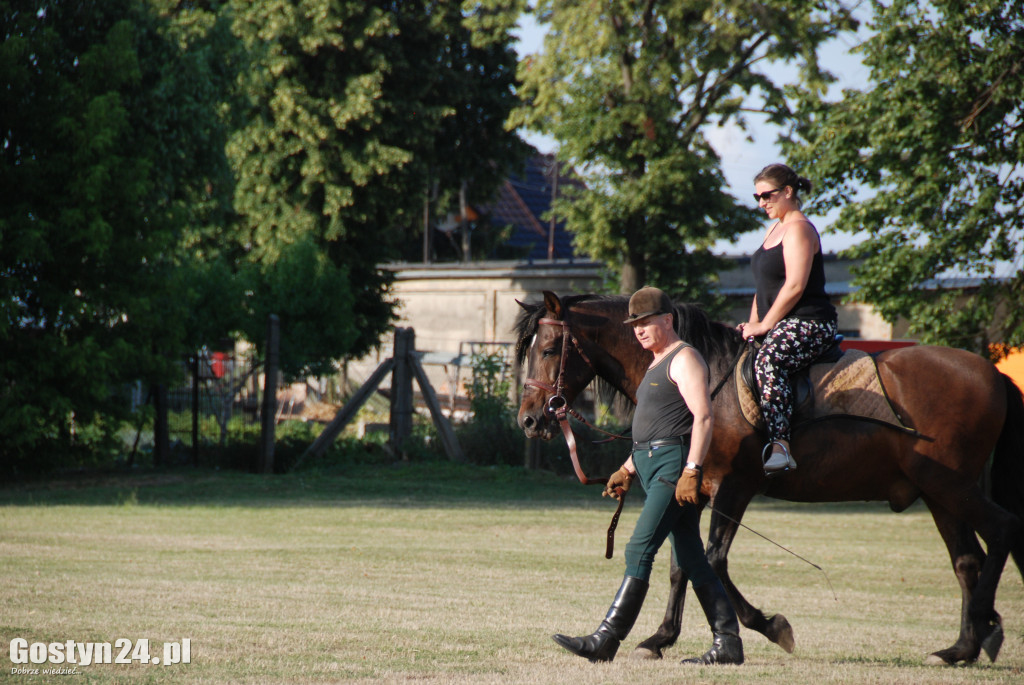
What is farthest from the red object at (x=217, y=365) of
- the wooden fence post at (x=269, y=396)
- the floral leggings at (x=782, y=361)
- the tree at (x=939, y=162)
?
the floral leggings at (x=782, y=361)

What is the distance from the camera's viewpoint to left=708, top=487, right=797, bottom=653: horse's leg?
243 inches

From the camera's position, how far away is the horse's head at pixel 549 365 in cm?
663

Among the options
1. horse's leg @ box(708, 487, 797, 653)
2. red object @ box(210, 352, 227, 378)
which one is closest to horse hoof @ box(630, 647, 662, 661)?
horse's leg @ box(708, 487, 797, 653)

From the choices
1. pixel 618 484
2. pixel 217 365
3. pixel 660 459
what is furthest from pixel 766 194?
pixel 217 365

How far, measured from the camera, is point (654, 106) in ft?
90.3

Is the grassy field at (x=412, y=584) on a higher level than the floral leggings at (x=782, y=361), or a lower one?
Answer: lower

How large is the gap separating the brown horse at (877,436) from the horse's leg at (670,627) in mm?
368

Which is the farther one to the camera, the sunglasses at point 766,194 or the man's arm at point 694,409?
the sunglasses at point 766,194

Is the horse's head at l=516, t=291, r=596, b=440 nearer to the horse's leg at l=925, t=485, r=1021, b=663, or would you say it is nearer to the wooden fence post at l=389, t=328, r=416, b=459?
the horse's leg at l=925, t=485, r=1021, b=663

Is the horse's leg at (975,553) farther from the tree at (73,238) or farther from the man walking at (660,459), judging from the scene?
the tree at (73,238)

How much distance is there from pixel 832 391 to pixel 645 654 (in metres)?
2.07

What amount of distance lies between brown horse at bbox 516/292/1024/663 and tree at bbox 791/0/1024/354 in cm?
891

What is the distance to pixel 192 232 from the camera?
101 feet

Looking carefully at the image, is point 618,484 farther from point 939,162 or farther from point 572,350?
point 939,162
